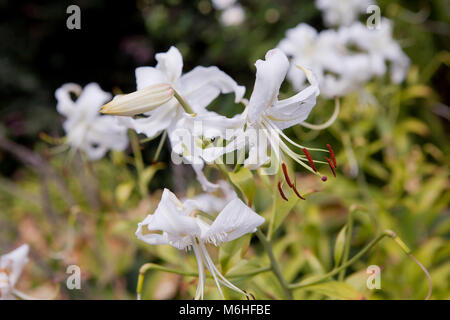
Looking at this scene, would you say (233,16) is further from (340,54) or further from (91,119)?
(91,119)

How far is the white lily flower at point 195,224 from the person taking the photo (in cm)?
47

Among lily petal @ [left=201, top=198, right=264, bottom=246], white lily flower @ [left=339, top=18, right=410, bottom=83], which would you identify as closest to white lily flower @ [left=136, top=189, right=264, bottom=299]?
lily petal @ [left=201, top=198, right=264, bottom=246]

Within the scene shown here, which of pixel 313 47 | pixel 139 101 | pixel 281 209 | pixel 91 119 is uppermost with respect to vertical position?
pixel 313 47

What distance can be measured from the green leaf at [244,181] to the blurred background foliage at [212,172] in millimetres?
91

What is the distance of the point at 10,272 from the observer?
665mm

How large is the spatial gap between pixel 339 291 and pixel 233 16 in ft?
6.95

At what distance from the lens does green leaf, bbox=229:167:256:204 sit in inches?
21.1

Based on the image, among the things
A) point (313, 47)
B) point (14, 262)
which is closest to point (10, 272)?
point (14, 262)

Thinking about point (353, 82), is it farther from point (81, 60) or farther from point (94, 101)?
point (81, 60)

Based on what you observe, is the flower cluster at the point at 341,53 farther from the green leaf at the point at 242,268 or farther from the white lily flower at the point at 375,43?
the green leaf at the point at 242,268

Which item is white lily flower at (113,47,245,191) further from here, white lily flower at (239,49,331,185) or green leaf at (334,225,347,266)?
green leaf at (334,225,347,266)

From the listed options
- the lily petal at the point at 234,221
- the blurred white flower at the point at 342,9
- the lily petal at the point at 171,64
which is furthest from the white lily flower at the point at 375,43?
the lily petal at the point at 234,221

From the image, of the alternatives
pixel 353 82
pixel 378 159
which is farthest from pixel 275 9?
pixel 353 82
